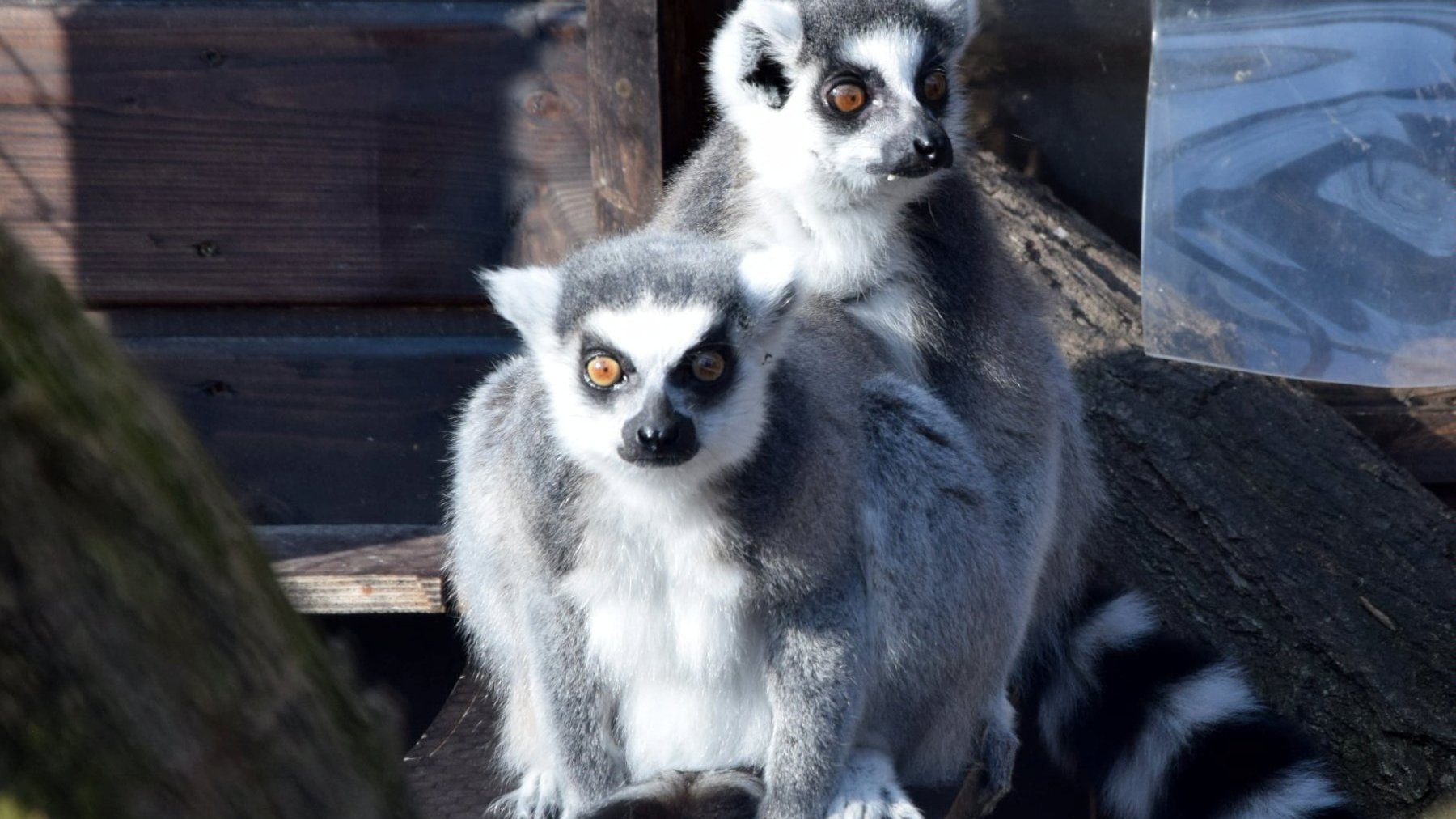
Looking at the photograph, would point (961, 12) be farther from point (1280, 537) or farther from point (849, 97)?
point (1280, 537)

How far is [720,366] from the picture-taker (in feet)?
7.86

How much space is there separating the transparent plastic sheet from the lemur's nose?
5.25 feet

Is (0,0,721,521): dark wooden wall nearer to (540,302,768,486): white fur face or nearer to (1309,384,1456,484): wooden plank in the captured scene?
(540,302,768,486): white fur face

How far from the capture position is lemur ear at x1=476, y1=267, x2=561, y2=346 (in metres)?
2.54

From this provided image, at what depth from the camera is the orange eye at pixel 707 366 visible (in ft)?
7.79

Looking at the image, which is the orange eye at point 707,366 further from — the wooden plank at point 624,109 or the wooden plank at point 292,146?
the wooden plank at point 292,146

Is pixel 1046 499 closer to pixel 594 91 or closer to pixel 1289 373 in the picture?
pixel 1289 373

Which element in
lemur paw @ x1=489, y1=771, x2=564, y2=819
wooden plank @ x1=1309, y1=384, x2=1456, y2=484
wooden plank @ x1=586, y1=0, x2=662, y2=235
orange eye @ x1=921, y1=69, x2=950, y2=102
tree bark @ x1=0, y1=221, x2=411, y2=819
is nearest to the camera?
tree bark @ x1=0, y1=221, x2=411, y2=819

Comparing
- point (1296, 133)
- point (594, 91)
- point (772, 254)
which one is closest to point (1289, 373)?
point (1296, 133)

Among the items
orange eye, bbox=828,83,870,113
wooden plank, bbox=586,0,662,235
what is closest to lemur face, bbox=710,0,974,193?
orange eye, bbox=828,83,870,113

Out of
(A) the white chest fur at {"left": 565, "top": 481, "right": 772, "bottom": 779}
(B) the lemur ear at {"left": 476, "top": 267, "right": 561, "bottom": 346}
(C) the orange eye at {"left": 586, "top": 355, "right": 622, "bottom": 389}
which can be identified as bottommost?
(A) the white chest fur at {"left": 565, "top": 481, "right": 772, "bottom": 779}

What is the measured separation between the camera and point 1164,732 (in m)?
3.08

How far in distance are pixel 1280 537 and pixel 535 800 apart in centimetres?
198

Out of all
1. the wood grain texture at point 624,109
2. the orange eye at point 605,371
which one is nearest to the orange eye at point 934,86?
the wood grain texture at point 624,109
